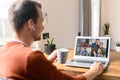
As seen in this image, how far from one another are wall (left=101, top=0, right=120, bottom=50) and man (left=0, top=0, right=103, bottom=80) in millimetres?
3465

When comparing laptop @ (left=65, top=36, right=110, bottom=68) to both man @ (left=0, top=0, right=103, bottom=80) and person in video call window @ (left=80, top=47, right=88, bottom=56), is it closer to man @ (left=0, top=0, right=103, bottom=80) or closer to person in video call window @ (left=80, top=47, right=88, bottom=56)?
person in video call window @ (left=80, top=47, right=88, bottom=56)

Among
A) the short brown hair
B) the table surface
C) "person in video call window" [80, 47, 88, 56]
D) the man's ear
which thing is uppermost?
the short brown hair

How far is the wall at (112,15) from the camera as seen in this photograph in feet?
14.5

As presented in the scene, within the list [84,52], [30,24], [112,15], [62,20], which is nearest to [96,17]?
[112,15]

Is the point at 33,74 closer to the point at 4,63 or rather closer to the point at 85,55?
the point at 4,63

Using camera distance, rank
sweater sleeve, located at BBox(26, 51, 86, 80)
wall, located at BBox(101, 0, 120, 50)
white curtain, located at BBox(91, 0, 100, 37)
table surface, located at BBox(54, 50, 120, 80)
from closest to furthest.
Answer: sweater sleeve, located at BBox(26, 51, 86, 80) < table surface, located at BBox(54, 50, 120, 80) < white curtain, located at BBox(91, 0, 100, 37) < wall, located at BBox(101, 0, 120, 50)

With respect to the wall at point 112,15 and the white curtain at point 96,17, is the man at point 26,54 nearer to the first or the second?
the white curtain at point 96,17

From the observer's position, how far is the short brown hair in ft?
3.41

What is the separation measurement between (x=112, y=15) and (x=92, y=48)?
320cm

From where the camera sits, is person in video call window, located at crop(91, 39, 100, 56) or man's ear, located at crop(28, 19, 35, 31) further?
person in video call window, located at crop(91, 39, 100, 56)

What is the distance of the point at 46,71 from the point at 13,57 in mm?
175

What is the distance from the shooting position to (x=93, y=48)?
148 cm

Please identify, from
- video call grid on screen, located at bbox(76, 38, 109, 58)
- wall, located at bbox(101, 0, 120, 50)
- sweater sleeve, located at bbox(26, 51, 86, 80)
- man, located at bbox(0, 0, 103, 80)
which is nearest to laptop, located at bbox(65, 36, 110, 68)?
video call grid on screen, located at bbox(76, 38, 109, 58)

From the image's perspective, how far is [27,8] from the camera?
103 centimetres
